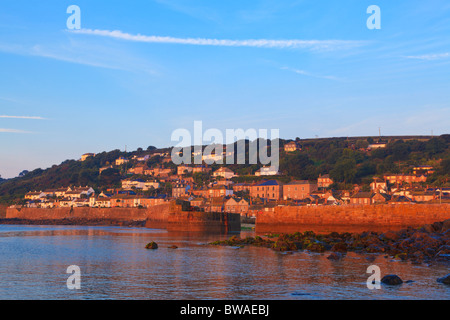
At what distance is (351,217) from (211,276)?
1141 inches

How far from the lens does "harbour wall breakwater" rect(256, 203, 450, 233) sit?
4422cm

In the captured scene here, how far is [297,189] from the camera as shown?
133 m

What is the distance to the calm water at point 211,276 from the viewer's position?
18.1m

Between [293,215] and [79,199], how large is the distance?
11011 centimetres

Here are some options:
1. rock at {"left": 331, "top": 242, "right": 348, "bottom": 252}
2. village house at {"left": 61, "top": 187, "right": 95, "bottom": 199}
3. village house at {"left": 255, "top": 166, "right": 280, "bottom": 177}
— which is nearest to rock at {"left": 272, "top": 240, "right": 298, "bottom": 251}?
rock at {"left": 331, "top": 242, "right": 348, "bottom": 252}

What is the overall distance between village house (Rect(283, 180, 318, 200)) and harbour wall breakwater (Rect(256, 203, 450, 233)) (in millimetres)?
73511

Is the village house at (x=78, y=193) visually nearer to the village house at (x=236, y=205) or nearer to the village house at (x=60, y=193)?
the village house at (x=60, y=193)

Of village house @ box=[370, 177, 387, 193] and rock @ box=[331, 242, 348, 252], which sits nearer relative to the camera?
rock @ box=[331, 242, 348, 252]

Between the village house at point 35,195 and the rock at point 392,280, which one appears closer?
the rock at point 392,280

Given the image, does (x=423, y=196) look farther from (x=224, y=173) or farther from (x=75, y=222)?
(x=224, y=173)

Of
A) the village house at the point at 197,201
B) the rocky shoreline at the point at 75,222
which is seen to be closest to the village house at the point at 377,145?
the village house at the point at 197,201

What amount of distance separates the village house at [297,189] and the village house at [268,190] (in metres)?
1.73

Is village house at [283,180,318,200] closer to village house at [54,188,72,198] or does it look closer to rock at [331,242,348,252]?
village house at [54,188,72,198]

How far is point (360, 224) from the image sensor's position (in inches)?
Result: 1873
